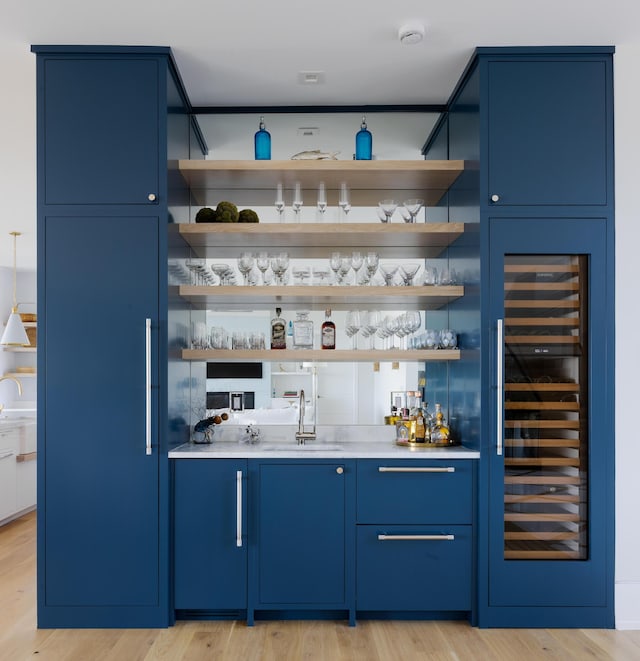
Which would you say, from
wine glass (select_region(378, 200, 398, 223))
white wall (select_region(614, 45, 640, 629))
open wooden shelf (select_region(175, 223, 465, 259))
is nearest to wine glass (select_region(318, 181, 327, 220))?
open wooden shelf (select_region(175, 223, 465, 259))

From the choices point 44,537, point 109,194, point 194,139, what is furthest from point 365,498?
point 194,139

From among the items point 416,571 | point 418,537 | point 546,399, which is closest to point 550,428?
point 546,399

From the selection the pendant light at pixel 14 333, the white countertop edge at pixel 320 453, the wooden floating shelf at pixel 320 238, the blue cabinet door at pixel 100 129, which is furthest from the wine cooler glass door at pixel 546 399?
the pendant light at pixel 14 333

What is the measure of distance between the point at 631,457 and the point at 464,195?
5.03 ft

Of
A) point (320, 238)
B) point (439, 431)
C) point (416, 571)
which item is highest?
point (320, 238)

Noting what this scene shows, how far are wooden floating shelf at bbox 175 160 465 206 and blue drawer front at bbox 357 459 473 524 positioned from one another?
148 centimetres

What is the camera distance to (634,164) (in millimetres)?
3002

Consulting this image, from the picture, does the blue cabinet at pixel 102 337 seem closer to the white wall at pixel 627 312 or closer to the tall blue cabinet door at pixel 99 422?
the tall blue cabinet door at pixel 99 422

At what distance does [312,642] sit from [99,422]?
1.41 m

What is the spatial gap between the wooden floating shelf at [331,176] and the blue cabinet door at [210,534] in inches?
58.3

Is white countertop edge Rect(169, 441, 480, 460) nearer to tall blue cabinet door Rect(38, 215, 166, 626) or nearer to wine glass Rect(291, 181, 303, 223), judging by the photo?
tall blue cabinet door Rect(38, 215, 166, 626)

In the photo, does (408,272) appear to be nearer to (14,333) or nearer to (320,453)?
(320,453)

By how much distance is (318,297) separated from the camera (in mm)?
3289

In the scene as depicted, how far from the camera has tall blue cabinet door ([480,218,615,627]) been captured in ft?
9.55
